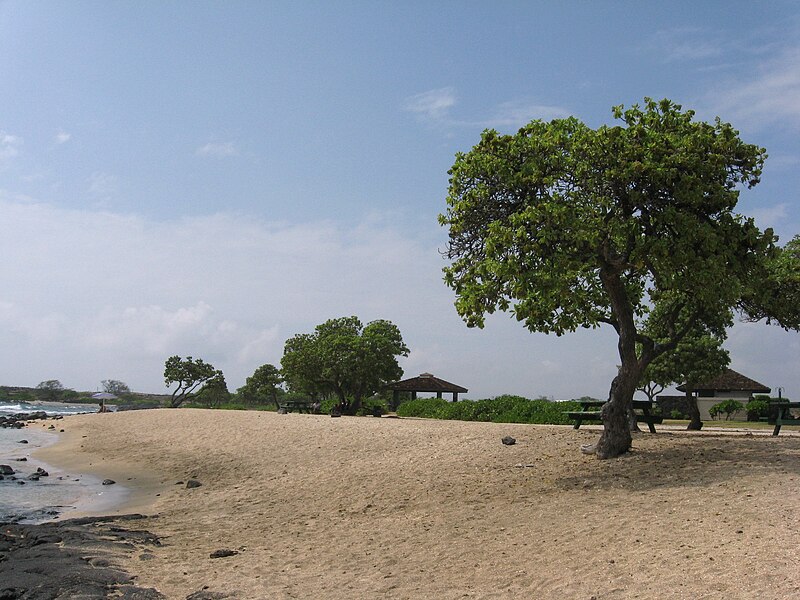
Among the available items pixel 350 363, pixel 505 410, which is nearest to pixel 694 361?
pixel 505 410

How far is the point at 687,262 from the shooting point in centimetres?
1219

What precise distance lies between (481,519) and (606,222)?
19.4 feet

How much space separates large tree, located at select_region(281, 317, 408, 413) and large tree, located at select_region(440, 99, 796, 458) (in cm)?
2346

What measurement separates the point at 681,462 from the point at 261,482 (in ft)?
28.2

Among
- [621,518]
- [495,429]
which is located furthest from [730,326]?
[621,518]

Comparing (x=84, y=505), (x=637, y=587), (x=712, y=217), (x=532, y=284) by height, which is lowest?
(x=84, y=505)

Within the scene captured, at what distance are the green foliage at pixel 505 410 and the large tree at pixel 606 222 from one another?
847 centimetres

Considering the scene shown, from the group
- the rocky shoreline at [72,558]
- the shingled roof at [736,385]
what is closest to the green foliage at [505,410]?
the rocky shoreline at [72,558]

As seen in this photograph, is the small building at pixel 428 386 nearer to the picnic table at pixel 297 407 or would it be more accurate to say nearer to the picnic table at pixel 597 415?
the picnic table at pixel 297 407

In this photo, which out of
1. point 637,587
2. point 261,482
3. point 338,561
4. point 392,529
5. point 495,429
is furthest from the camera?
point 495,429

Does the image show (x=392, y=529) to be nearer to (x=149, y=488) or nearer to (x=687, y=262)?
(x=687, y=262)

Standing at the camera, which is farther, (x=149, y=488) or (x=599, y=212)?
(x=149, y=488)

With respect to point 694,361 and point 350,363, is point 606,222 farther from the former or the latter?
point 350,363

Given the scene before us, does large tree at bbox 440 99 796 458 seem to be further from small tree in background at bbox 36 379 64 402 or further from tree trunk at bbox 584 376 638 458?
small tree in background at bbox 36 379 64 402
